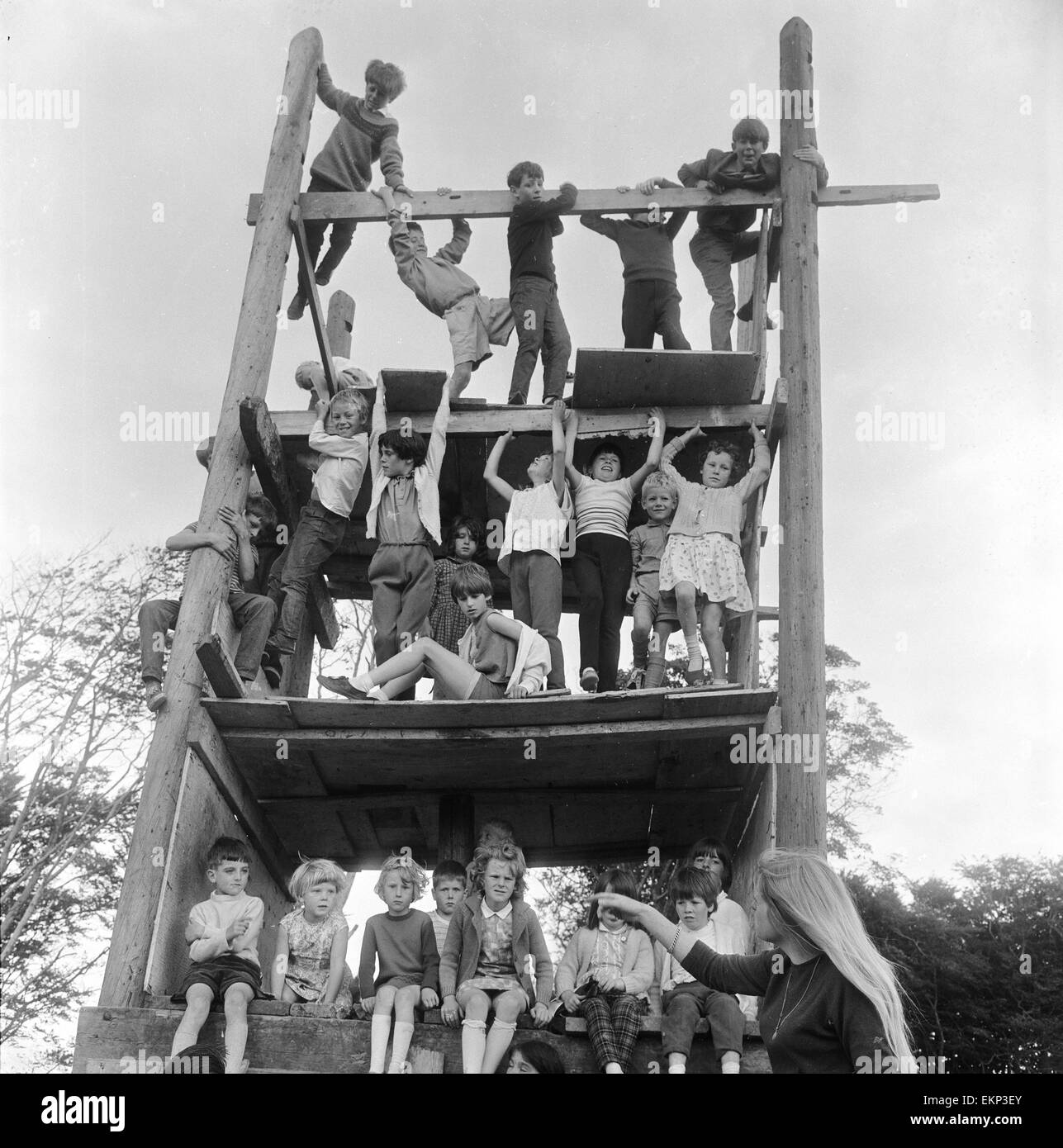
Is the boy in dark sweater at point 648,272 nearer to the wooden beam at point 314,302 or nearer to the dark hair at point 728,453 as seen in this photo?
the dark hair at point 728,453

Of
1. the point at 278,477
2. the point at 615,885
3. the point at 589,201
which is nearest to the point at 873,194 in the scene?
the point at 589,201

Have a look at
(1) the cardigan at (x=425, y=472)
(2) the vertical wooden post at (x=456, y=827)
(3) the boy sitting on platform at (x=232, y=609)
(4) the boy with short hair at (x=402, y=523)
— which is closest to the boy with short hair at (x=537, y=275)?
(1) the cardigan at (x=425, y=472)

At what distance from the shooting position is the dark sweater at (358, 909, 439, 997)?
7656 millimetres

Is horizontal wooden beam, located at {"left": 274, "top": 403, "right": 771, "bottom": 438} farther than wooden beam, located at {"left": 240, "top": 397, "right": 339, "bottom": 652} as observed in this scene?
Yes

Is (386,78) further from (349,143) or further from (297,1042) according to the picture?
(297,1042)

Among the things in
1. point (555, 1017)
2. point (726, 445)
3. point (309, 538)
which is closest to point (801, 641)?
point (726, 445)

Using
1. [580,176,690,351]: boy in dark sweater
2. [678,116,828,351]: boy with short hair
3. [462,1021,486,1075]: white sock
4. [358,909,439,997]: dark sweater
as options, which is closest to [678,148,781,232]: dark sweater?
[678,116,828,351]: boy with short hair

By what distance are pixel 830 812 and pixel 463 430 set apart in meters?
16.1

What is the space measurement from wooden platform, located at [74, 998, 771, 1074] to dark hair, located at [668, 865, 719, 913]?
0.85 metres

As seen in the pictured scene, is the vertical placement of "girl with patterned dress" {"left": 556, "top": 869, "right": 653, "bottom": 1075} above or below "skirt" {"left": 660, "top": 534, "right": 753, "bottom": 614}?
below

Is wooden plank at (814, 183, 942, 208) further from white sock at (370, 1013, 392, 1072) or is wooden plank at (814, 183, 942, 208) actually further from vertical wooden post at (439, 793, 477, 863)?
white sock at (370, 1013, 392, 1072)

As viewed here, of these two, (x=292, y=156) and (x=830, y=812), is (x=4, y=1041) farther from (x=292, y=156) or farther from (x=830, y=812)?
(x=292, y=156)

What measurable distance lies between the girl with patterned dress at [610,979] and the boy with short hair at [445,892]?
0.93 meters
